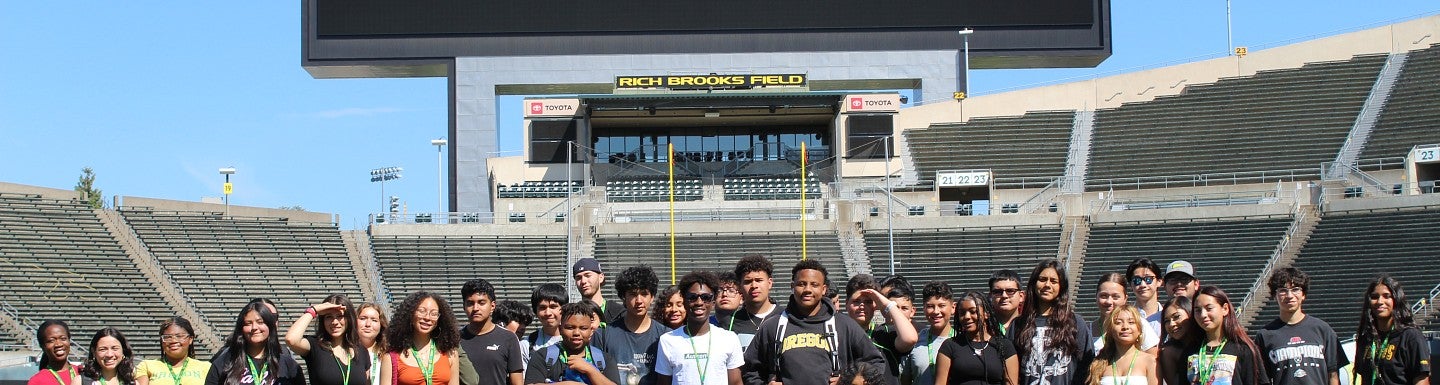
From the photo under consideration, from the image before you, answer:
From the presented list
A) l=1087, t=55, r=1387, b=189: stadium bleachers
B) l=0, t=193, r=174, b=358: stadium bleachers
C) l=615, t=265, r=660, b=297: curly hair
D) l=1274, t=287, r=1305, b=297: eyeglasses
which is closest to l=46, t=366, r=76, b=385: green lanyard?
l=615, t=265, r=660, b=297: curly hair

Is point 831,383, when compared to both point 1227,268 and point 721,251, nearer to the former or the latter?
point 1227,268

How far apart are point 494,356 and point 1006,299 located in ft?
9.12

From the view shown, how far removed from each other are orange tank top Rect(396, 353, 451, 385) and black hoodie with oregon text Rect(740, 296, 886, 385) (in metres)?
1.63

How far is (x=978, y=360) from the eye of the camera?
7965 millimetres

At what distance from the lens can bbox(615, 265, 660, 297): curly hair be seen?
8.63 m

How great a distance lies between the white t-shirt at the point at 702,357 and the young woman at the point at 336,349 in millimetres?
1555

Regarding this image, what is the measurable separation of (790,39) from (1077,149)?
818 cm

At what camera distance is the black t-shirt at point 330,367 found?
26.1 ft

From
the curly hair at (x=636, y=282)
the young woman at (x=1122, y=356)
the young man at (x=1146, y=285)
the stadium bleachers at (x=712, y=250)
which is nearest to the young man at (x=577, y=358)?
the curly hair at (x=636, y=282)

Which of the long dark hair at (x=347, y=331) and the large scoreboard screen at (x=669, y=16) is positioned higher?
the large scoreboard screen at (x=669, y=16)

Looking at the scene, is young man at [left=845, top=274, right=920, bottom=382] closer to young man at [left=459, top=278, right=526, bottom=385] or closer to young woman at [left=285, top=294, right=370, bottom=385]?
young man at [left=459, top=278, right=526, bottom=385]

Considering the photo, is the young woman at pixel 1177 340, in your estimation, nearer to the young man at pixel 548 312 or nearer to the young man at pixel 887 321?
the young man at pixel 887 321

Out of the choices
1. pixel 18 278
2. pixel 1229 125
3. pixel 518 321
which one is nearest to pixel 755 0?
pixel 1229 125

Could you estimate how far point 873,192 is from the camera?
135ft
